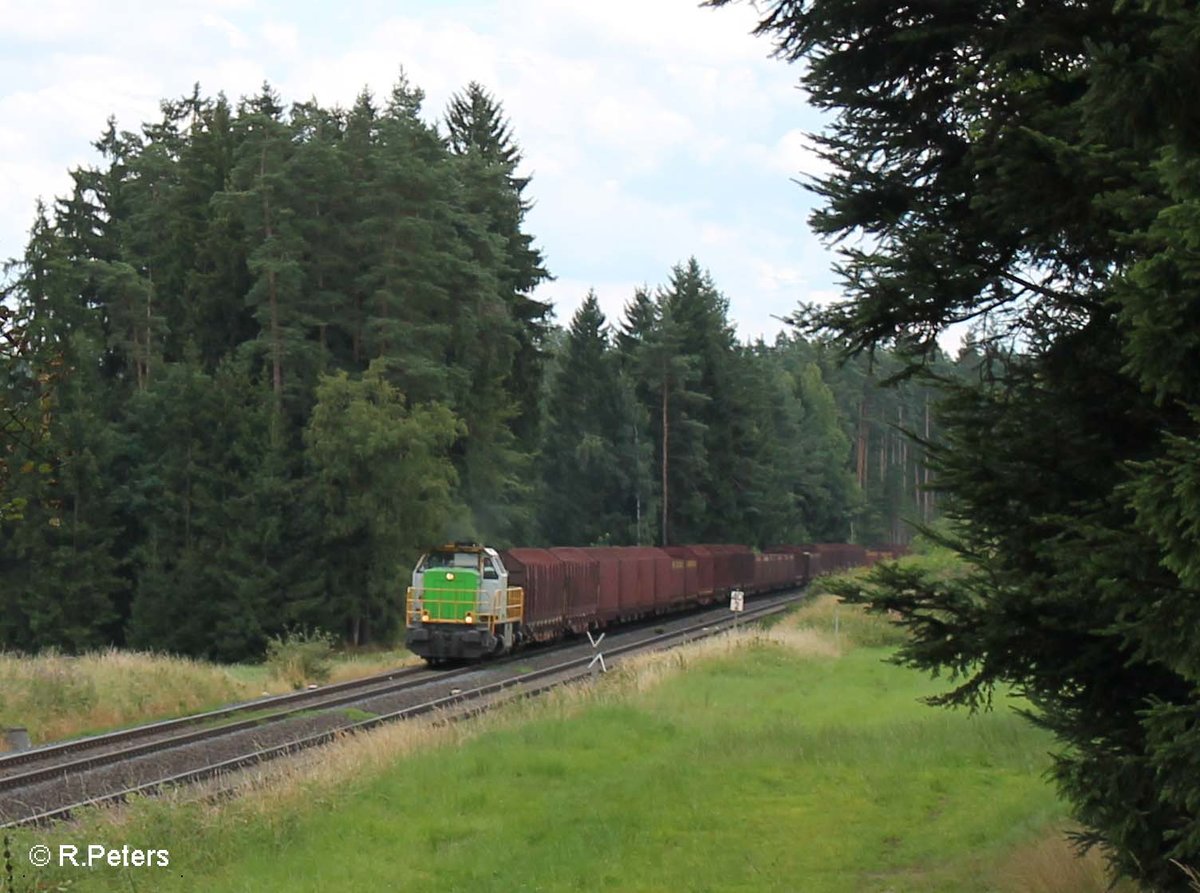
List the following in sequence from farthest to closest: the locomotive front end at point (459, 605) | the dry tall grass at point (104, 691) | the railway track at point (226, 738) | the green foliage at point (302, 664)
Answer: the green foliage at point (302, 664)
the locomotive front end at point (459, 605)
the dry tall grass at point (104, 691)
the railway track at point (226, 738)

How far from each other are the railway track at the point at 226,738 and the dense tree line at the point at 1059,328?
9.07 meters

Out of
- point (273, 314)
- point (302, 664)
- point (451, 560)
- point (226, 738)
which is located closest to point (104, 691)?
point (302, 664)

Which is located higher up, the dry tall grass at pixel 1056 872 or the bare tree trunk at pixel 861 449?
the bare tree trunk at pixel 861 449

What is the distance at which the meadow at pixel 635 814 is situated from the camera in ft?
31.6

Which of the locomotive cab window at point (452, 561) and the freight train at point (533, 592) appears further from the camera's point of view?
the locomotive cab window at point (452, 561)

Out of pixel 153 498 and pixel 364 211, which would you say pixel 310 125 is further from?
pixel 153 498

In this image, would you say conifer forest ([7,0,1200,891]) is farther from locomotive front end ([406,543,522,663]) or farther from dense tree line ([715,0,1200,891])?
locomotive front end ([406,543,522,663])

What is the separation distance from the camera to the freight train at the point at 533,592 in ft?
101

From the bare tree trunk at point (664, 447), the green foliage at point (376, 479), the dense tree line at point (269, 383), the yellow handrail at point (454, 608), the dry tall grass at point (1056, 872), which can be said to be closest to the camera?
the dry tall grass at point (1056, 872)

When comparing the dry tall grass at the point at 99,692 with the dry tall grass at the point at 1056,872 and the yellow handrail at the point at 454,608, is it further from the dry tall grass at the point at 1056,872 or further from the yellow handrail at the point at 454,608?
the dry tall grass at the point at 1056,872

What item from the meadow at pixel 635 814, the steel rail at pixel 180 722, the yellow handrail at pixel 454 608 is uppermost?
the yellow handrail at pixel 454 608

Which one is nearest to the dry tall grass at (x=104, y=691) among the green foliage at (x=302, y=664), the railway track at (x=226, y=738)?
the green foliage at (x=302, y=664)

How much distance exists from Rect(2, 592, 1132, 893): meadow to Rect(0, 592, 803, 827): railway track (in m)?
1.72

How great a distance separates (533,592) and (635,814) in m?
22.9
